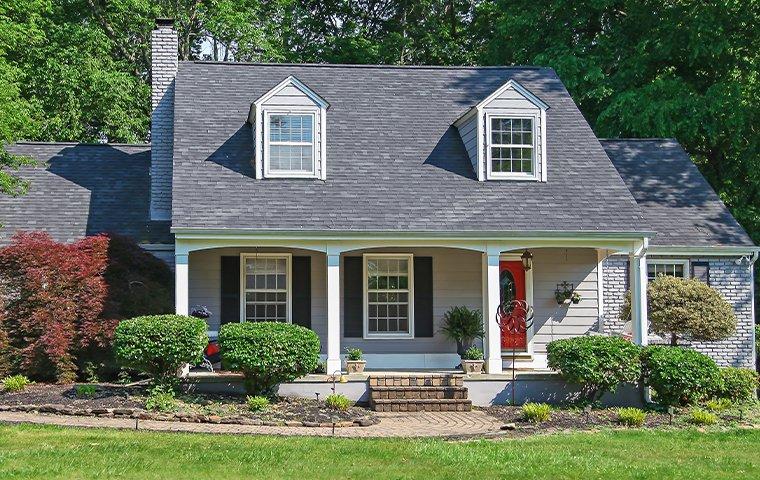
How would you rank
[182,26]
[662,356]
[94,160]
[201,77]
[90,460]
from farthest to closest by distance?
[182,26]
[94,160]
[201,77]
[662,356]
[90,460]

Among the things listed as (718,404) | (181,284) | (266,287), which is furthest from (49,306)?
(718,404)

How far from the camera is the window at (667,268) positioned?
22969 millimetres

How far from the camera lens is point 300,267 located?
2086cm

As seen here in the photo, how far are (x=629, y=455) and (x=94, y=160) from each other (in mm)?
15599

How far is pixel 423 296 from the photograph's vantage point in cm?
2105

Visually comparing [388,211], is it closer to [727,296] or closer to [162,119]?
[162,119]

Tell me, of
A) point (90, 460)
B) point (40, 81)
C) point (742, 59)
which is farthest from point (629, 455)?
point (40, 81)

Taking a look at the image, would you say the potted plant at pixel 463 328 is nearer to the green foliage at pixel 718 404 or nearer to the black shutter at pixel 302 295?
the black shutter at pixel 302 295

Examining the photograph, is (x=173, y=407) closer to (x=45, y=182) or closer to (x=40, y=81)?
(x=45, y=182)

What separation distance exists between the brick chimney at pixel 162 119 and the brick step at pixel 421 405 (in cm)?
693

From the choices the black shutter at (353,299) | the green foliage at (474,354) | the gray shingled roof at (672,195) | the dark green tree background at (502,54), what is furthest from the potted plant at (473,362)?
the dark green tree background at (502,54)

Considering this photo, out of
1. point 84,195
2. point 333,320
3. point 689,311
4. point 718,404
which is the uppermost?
point 84,195

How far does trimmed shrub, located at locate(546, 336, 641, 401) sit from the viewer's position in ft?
57.6

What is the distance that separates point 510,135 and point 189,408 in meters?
8.82
